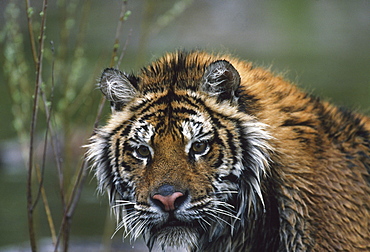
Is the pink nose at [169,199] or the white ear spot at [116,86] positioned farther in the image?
the white ear spot at [116,86]

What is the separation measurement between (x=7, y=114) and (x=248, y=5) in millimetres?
16762

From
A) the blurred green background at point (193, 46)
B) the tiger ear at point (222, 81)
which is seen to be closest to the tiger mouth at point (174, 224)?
the tiger ear at point (222, 81)

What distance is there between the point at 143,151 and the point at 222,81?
2.14 feet

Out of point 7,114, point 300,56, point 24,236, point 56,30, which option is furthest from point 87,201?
point 56,30

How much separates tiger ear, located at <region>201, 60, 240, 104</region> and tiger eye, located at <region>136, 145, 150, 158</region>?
1.71 feet

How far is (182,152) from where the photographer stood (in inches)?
159

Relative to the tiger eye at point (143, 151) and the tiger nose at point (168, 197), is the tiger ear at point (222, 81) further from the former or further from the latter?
the tiger nose at point (168, 197)

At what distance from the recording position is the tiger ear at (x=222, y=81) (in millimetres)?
4090

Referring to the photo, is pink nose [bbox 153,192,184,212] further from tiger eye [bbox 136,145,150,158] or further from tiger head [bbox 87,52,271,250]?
tiger eye [bbox 136,145,150,158]

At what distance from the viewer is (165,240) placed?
4.25 metres

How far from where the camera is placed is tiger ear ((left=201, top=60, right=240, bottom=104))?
4.09 m

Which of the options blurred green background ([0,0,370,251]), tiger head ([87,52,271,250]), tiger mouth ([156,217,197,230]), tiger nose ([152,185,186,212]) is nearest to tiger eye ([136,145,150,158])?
tiger head ([87,52,271,250])

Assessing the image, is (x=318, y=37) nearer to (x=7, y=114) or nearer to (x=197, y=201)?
(x=7, y=114)

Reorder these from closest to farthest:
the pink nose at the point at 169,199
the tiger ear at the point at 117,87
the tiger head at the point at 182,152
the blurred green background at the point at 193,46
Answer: the pink nose at the point at 169,199 → the tiger head at the point at 182,152 → the tiger ear at the point at 117,87 → the blurred green background at the point at 193,46
